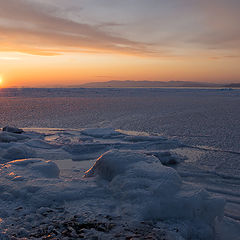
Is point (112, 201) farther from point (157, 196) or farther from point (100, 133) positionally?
point (100, 133)

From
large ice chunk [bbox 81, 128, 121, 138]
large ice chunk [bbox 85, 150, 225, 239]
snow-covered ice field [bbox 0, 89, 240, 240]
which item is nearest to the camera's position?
snow-covered ice field [bbox 0, 89, 240, 240]

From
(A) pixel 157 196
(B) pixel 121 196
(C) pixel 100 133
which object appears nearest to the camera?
(A) pixel 157 196

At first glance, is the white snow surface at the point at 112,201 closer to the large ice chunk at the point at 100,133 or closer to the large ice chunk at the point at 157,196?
the large ice chunk at the point at 157,196

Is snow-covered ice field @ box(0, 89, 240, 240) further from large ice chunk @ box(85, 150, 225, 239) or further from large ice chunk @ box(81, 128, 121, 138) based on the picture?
large ice chunk @ box(81, 128, 121, 138)

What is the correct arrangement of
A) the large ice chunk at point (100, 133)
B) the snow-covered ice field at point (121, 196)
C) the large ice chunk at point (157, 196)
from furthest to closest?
1. the large ice chunk at point (100, 133)
2. the large ice chunk at point (157, 196)
3. the snow-covered ice field at point (121, 196)

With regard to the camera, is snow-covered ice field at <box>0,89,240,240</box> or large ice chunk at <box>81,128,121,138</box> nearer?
snow-covered ice field at <box>0,89,240,240</box>

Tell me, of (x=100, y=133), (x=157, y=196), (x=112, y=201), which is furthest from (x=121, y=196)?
(x=100, y=133)

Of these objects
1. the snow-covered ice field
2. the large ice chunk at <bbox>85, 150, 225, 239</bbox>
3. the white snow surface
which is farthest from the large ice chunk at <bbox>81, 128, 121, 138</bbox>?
the large ice chunk at <bbox>85, 150, 225, 239</bbox>

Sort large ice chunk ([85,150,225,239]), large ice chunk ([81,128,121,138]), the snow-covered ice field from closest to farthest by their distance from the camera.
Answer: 1. the snow-covered ice field
2. large ice chunk ([85,150,225,239])
3. large ice chunk ([81,128,121,138])

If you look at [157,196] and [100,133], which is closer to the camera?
[157,196]

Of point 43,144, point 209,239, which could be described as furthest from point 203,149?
point 43,144

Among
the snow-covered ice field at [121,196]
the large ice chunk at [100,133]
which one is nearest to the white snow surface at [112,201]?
the snow-covered ice field at [121,196]

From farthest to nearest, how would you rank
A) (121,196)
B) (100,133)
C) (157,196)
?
(100,133), (121,196), (157,196)

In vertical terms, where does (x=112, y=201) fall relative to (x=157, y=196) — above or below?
below
